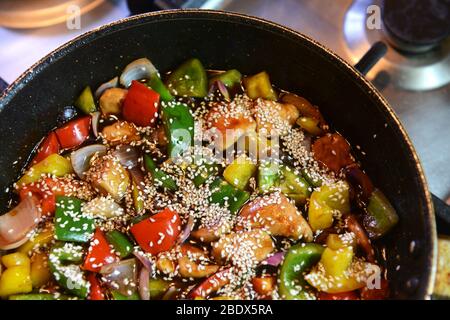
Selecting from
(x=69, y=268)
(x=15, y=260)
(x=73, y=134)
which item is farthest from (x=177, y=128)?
(x=15, y=260)

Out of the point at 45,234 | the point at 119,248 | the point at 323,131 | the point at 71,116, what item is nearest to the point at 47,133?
the point at 71,116

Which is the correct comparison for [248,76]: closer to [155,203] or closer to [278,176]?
[278,176]

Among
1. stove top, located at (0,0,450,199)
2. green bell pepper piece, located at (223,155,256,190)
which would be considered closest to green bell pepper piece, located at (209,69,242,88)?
green bell pepper piece, located at (223,155,256,190)

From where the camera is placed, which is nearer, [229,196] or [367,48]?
[229,196]

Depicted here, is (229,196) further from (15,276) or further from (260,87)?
(15,276)

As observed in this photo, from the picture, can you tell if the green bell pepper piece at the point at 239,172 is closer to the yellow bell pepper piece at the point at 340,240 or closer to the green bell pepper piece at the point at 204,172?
the green bell pepper piece at the point at 204,172

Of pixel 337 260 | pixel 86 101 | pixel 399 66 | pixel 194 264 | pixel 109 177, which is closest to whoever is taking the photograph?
pixel 337 260
